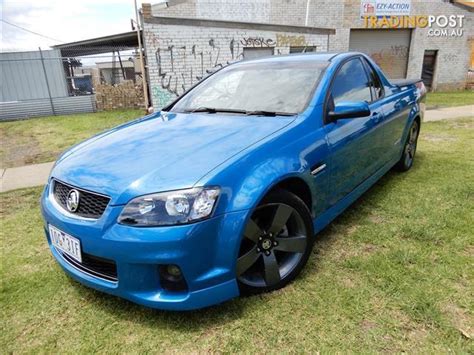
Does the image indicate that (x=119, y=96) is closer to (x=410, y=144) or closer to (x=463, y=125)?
(x=463, y=125)

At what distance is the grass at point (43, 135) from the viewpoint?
21.6 feet

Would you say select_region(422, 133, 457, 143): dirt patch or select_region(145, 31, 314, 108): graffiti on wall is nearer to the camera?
select_region(422, 133, 457, 143): dirt patch

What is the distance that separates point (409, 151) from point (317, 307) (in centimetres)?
321

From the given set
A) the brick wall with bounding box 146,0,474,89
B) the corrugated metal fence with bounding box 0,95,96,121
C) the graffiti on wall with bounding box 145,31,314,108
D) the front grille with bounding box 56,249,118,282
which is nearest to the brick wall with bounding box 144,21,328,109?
the graffiti on wall with bounding box 145,31,314,108

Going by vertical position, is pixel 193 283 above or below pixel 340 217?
above

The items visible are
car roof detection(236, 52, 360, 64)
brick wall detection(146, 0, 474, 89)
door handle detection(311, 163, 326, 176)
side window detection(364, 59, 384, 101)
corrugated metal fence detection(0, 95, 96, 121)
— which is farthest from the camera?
brick wall detection(146, 0, 474, 89)

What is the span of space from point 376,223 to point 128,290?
7.36 feet

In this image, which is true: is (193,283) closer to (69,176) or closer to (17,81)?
(69,176)

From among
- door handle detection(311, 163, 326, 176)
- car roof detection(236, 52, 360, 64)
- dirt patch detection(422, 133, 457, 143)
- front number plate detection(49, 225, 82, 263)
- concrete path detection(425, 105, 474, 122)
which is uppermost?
car roof detection(236, 52, 360, 64)

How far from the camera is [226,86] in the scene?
3211 millimetres

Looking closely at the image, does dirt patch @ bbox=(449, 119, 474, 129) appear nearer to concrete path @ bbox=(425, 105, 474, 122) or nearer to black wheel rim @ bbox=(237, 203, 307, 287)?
concrete path @ bbox=(425, 105, 474, 122)

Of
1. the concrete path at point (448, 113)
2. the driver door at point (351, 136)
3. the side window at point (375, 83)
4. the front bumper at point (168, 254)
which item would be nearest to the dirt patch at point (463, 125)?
the concrete path at point (448, 113)

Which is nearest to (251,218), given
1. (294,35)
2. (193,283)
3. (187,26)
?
(193,283)

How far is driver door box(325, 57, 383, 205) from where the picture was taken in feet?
8.79
